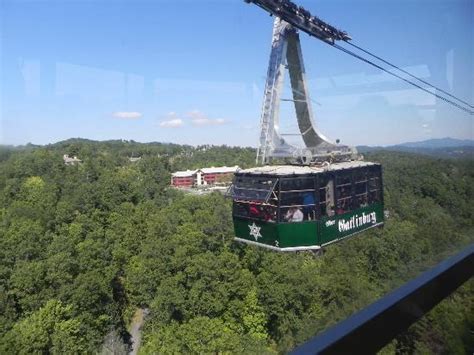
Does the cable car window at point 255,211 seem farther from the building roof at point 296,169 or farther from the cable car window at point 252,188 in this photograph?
the building roof at point 296,169

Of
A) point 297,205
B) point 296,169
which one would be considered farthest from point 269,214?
point 296,169

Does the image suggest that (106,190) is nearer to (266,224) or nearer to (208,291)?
(208,291)

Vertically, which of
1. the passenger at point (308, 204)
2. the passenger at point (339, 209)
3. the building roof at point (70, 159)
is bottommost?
the passenger at point (339, 209)

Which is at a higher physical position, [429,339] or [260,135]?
[260,135]

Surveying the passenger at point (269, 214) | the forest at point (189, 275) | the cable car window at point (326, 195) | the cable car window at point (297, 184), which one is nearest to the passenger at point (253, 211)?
the passenger at point (269, 214)

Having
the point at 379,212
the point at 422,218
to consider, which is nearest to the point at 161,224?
the point at 422,218

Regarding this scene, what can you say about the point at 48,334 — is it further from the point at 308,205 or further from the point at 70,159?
the point at 70,159
